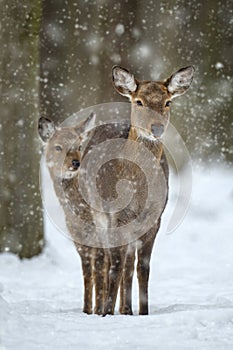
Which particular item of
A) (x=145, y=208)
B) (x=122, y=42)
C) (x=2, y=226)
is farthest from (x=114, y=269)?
(x=122, y=42)

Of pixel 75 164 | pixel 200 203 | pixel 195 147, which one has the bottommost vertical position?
pixel 75 164

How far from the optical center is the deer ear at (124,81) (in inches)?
264

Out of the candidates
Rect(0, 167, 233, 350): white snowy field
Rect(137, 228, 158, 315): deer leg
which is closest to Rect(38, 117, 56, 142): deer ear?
Rect(137, 228, 158, 315): deer leg

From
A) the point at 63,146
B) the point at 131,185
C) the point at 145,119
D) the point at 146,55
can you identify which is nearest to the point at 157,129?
the point at 145,119

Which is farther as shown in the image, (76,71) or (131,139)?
(76,71)

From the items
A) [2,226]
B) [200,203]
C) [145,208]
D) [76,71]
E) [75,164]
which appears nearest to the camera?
[145,208]

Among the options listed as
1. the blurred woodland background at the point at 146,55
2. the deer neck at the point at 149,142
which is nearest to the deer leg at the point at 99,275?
the deer neck at the point at 149,142

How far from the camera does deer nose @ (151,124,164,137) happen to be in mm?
6383

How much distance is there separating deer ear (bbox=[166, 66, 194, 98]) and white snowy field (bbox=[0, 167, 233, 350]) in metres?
1.87

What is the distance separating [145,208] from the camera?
6.73m

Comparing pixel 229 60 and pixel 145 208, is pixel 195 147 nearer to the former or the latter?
pixel 229 60

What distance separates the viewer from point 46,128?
24.8 feet

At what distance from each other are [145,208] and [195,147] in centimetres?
902

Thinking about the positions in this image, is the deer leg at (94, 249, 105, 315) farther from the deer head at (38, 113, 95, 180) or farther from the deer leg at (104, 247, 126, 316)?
the deer head at (38, 113, 95, 180)
